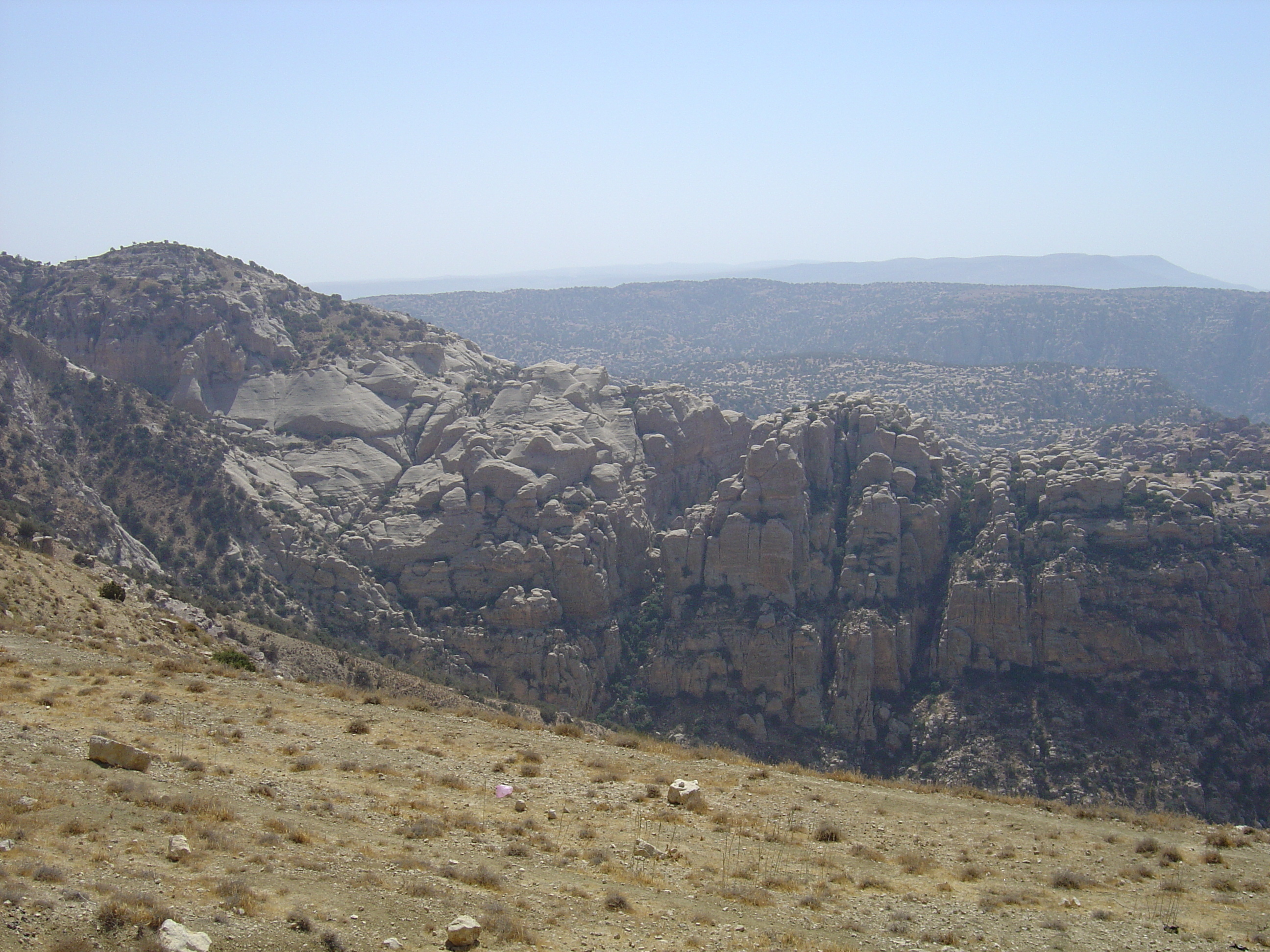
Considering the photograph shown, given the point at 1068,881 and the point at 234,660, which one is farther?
the point at 234,660

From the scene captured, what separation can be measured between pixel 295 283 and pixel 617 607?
183 feet

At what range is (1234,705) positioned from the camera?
172 feet

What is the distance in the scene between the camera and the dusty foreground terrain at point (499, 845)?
42.5 ft

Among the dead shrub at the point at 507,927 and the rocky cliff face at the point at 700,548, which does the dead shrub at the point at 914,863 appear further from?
the rocky cliff face at the point at 700,548

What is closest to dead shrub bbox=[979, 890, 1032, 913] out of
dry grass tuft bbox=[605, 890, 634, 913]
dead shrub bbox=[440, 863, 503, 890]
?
dry grass tuft bbox=[605, 890, 634, 913]

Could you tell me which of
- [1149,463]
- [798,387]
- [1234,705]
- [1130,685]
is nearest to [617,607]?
[1130,685]

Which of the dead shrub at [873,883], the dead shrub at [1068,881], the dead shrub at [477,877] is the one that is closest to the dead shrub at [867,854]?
the dead shrub at [873,883]

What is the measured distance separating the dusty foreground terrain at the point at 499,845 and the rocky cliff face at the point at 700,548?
29603mm

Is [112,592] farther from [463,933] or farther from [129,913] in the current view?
[463,933]

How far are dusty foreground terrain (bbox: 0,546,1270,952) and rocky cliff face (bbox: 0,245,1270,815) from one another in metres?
29.6

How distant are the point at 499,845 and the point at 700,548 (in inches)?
1940

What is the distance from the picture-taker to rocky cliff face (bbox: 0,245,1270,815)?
54062 millimetres

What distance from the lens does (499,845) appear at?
17000 mm

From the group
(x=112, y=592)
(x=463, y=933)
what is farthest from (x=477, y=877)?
(x=112, y=592)
